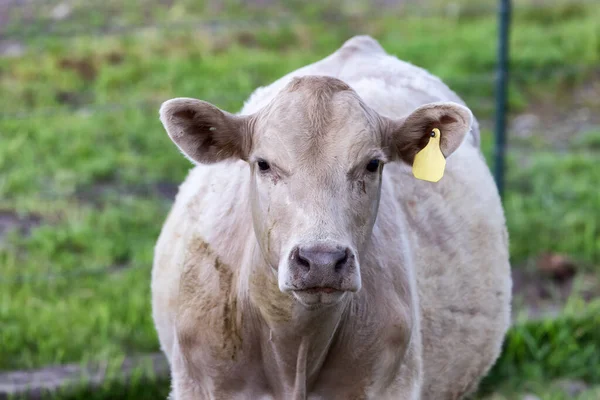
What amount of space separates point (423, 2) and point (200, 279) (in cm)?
723

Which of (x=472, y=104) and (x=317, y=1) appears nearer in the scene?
(x=472, y=104)

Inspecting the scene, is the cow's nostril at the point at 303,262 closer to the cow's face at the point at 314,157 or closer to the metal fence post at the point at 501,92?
the cow's face at the point at 314,157

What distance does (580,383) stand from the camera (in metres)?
5.25

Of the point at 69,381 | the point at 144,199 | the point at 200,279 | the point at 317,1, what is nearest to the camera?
the point at 200,279

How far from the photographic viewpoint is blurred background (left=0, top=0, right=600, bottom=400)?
206 inches

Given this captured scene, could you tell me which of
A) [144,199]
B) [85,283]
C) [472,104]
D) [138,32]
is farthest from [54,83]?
[472,104]

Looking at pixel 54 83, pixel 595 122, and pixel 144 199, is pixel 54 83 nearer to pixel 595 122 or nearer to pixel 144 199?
pixel 144 199

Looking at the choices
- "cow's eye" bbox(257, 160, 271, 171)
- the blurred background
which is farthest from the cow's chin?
the blurred background

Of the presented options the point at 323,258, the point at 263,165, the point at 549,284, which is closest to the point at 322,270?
the point at 323,258

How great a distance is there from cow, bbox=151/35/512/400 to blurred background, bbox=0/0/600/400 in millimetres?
1359

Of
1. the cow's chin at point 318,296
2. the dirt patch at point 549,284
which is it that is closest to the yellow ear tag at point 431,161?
the cow's chin at point 318,296

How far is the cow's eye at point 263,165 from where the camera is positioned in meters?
3.00

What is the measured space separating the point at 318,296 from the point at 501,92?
399cm

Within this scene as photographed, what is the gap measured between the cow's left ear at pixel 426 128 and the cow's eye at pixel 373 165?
0.52ft
